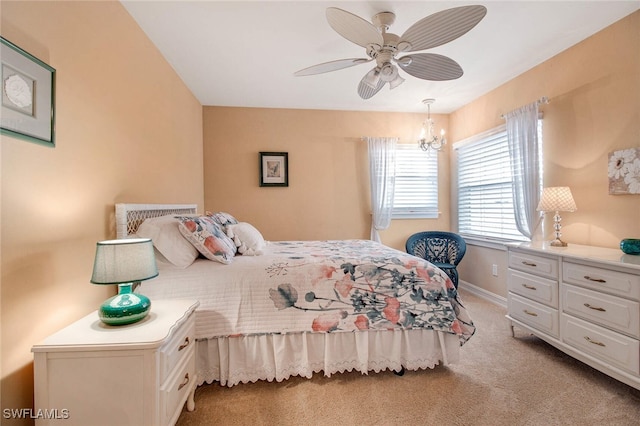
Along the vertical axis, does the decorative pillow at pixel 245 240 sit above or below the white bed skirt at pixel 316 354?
above

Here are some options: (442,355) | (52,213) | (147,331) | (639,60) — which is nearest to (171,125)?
(52,213)

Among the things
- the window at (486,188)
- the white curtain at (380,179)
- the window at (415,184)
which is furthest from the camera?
the window at (415,184)

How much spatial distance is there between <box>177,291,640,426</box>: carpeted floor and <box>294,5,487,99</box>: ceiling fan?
212 cm

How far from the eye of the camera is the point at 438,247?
12.4ft

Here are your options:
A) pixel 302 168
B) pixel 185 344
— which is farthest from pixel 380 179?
pixel 185 344

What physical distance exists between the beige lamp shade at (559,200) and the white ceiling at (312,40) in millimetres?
1106

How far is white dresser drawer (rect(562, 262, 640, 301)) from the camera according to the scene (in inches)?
65.8

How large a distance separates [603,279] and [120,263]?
8.92 ft

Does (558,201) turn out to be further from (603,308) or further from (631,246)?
(603,308)

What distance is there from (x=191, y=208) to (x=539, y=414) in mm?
3306

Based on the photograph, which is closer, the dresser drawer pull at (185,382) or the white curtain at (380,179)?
the dresser drawer pull at (185,382)

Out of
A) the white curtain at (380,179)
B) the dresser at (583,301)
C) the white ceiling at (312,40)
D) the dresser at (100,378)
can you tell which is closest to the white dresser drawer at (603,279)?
the dresser at (583,301)

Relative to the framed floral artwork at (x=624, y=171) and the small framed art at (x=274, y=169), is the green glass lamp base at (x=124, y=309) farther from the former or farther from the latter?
the framed floral artwork at (x=624, y=171)

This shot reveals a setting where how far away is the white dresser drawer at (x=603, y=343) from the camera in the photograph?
5.45 ft
